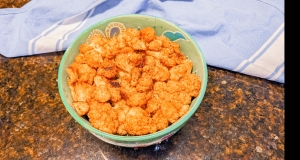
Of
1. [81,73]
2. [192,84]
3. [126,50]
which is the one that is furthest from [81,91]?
[192,84]

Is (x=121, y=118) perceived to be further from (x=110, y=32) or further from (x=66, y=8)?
(x=66, y=8)

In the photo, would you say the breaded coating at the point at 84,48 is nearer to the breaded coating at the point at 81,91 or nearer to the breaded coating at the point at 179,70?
the breaded coating at the point at 81,91

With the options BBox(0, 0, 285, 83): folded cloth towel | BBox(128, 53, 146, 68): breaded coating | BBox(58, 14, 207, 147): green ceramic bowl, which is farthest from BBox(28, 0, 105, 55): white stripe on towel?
BBox(128, 53, 146, 68): breaded coating

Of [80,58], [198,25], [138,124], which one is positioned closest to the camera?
[138,124]

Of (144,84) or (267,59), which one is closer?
(144,84)

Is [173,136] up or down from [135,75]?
down

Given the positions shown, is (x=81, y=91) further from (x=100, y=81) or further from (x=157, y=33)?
(x=157, y=33)

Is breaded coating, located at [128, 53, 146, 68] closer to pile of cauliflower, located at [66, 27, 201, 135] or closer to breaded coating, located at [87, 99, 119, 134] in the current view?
pile of cauliflower, located at [66, 27, 201, 135]

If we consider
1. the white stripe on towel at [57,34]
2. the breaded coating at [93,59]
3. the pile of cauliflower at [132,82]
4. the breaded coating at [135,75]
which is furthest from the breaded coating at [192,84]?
the white stripe on towel at [57,34]
